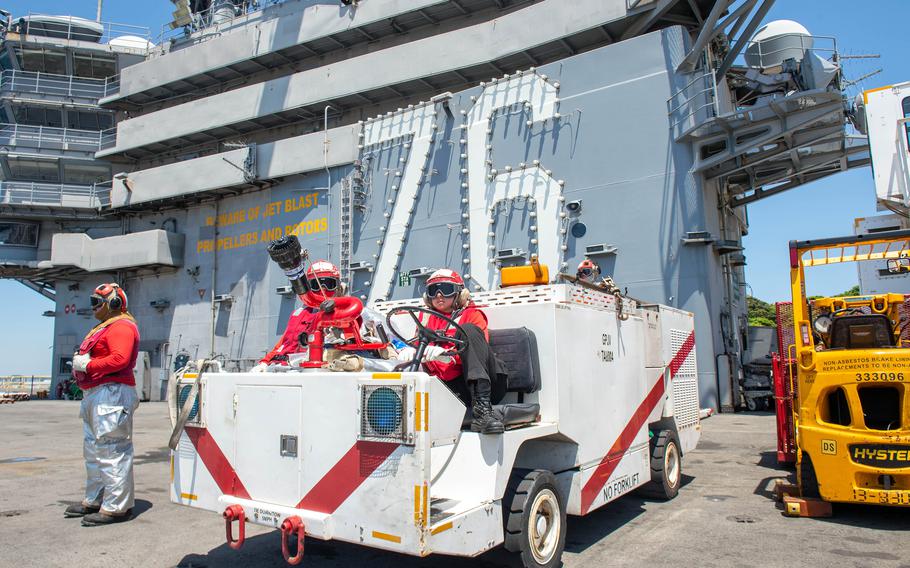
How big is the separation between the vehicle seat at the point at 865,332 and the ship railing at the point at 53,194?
28.2 m

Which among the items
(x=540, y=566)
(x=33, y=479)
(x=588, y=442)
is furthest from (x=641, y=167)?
(x=33, y=479)

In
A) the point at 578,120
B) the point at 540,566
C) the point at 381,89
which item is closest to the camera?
the point at 540,566

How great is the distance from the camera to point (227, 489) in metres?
4.27

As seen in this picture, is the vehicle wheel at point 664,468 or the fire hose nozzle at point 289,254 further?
the vehicle wheel at point 664,468

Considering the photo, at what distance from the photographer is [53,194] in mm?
26484

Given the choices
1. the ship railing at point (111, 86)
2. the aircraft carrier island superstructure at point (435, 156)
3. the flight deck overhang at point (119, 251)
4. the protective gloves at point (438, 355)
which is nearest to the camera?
the protective gloves at point (438, 355)

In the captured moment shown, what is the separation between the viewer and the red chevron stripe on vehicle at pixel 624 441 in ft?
16.4

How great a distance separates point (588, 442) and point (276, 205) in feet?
61.7

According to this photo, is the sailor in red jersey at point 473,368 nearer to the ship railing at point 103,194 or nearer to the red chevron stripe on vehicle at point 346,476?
the red chevron stripe on vehicle at point 346,476

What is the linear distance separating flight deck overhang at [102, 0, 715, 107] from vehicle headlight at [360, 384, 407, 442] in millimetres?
14057

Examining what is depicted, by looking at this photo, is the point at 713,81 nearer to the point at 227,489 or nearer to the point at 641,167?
the point at 641,167

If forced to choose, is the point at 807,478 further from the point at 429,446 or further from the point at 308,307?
the point at 308,307

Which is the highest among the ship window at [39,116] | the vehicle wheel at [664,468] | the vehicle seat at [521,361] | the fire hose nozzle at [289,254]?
the ship window at [39,116]

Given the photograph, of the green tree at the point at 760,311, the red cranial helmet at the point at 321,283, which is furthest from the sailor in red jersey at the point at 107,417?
the green tree at the point at 760,311
